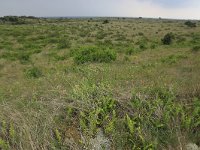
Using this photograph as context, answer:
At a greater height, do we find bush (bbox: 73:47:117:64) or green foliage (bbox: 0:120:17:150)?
green foliage (bbox: 0:120:17:150)

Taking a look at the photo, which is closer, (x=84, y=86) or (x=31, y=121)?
(x=31, y=121)

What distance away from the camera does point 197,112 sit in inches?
165

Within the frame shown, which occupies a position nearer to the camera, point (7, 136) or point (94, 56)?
point (7, 136)

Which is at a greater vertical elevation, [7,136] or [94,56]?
[7,136]

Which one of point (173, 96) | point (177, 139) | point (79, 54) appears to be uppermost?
point (173, 96)

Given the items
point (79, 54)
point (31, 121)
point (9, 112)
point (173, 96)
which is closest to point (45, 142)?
point (31, 121)

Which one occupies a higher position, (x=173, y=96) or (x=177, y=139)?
(x=173, y=96)

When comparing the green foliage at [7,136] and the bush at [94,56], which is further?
the bush at [94,56]

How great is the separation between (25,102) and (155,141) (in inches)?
83.9

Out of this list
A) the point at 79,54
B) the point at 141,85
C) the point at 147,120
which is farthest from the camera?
the point at 79,54

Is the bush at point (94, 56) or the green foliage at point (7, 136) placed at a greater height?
the green foliage at point (7, 136)

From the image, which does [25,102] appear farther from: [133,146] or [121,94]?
[133,146]

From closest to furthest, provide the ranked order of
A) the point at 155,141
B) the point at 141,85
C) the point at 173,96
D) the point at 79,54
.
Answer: the point at 155,141
the point at 173,96
the point at 141,85
the point at 79,54

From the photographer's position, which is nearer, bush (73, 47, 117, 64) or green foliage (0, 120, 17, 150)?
green foliage (0, 120, 17, 150)
